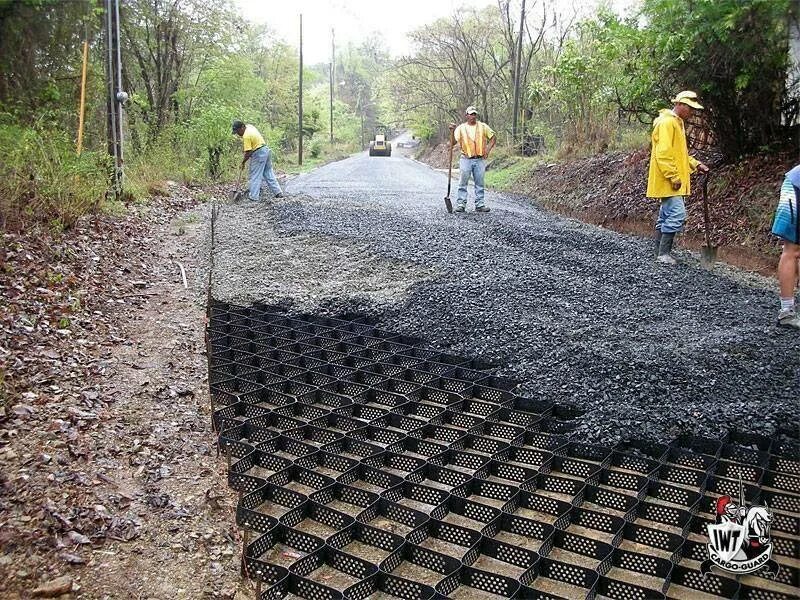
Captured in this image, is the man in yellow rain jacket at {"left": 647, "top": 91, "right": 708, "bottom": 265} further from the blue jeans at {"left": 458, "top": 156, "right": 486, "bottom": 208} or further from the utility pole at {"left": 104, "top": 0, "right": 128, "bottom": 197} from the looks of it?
the utility pole at {"left": 104, "top": 0, "right": 128, "bottom": 197}

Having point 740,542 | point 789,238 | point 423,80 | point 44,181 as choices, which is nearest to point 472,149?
point 44,181

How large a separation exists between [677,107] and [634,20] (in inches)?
153

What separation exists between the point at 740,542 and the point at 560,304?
3.11 meters

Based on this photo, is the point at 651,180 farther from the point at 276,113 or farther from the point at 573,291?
the point at 276,113

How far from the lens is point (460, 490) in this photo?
9.60 ft

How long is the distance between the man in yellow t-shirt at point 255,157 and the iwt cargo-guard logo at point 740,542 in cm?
1013

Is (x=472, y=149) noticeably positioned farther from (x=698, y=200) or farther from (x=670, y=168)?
(x=670, y=168)

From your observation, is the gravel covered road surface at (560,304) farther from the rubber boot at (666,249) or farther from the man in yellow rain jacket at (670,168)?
the man in yellow rain jacket at (670,168)

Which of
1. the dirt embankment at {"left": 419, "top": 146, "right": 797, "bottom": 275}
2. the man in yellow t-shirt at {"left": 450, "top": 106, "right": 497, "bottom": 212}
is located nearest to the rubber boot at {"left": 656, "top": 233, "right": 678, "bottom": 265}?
the dirt embankment at {"left": 419, "top": 146, "right": 797, "bottom": 275}

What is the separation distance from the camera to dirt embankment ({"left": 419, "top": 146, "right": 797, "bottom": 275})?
775 cm

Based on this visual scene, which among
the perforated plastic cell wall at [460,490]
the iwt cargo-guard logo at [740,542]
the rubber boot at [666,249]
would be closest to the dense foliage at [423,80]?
the rubber boot at [666,249]

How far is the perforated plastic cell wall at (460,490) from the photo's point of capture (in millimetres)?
2389

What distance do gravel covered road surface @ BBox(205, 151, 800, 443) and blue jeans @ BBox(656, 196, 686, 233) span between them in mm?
442

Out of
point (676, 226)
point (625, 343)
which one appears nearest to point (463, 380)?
point (625, 343)
